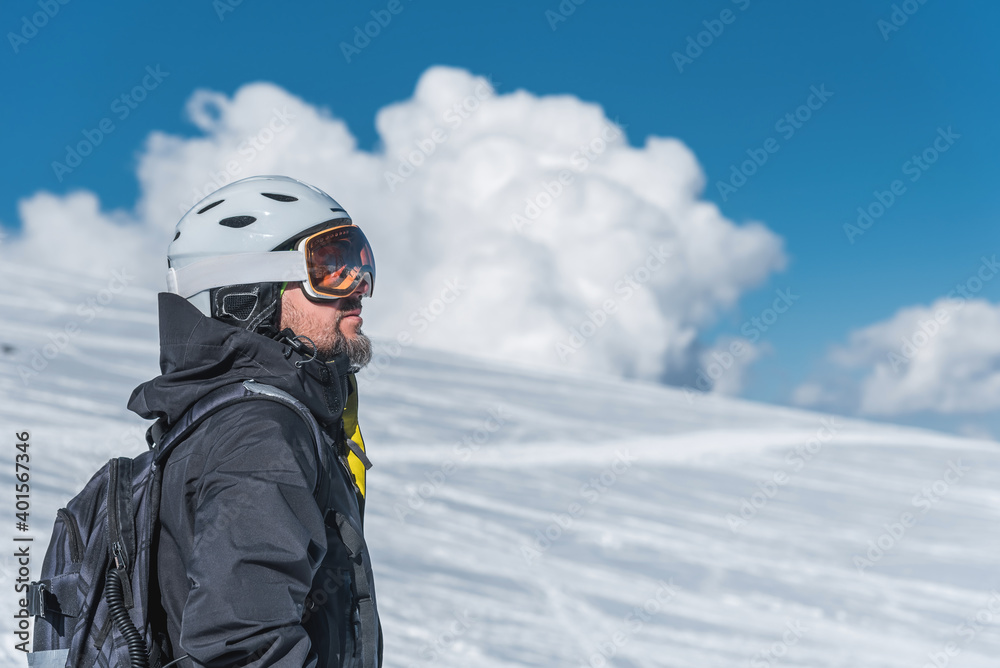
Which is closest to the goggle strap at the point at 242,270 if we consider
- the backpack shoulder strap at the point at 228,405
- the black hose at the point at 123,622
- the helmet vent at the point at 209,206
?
the helmet vent at the point at 209,206

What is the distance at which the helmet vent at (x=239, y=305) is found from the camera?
170 centimetres

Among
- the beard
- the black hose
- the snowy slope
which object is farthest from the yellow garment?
the snowy slope

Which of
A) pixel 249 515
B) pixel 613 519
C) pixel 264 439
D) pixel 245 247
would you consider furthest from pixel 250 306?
pixel 613 519

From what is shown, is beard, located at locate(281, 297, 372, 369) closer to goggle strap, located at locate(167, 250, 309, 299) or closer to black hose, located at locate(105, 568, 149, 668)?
goggle strap, located at locate(167, 250, 309, 299)

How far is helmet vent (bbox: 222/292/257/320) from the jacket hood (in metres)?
0.08

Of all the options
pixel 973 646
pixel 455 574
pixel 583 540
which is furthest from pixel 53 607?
pixel 973 646

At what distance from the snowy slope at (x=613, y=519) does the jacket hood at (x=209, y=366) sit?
6.11 ft

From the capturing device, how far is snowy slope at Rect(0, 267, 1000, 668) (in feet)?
13.3

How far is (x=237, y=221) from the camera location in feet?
5.82

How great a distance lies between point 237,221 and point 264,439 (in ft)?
1.97

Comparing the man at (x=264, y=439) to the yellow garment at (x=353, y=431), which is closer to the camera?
the man at (x=264, y=439)

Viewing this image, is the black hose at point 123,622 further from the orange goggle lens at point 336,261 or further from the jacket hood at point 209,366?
the orange goggle lens at point 336,261

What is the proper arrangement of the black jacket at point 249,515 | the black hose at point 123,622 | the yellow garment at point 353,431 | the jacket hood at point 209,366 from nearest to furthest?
1. the black jacket at point 249,515
2. the black hose at point 123,622
3. the jacket hood at point 209,366
4. the yellow garment at point 353,431

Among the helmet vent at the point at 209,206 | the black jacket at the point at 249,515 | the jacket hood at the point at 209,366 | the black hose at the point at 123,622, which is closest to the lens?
the black jacket at the point at 249,515
